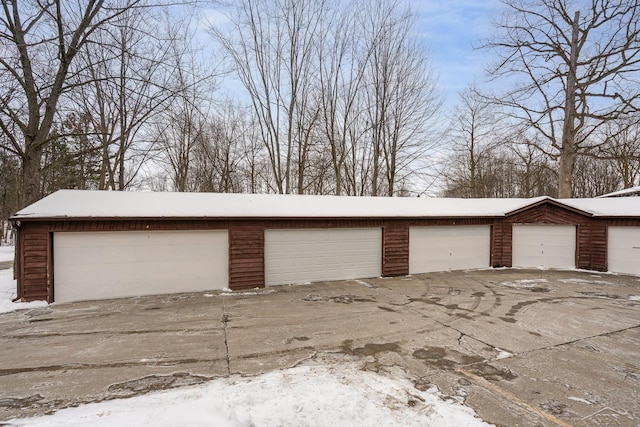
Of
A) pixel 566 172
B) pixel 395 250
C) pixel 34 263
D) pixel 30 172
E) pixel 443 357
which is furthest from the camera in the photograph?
pixel 566 172

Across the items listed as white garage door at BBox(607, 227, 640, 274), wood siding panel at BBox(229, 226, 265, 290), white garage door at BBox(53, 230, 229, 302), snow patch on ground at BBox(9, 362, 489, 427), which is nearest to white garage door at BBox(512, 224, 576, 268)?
white garage door at BBox(607, 227, 640, 274)

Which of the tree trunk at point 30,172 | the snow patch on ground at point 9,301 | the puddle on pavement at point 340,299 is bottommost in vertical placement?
the puddle on pavement at point 340,299

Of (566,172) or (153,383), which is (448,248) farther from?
(153,383)

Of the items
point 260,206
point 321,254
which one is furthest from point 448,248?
point 260,206

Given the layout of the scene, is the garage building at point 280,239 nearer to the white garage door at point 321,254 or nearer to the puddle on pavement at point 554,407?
the white garage door at point 321,254

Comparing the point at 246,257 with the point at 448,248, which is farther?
the point at 448,248

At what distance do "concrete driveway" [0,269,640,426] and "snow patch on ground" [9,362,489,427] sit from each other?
25cm

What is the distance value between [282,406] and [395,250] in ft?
27.3

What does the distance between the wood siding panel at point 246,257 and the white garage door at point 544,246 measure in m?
9.95

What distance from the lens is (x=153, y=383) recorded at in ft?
12.3

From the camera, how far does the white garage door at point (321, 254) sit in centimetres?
954

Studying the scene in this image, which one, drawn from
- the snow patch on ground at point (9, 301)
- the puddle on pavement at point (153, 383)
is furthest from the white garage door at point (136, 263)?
the puddle on pavement at point (153, 383)

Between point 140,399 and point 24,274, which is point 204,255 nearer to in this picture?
point 24,274

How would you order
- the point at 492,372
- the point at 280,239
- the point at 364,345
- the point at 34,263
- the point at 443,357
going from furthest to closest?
the point at 280,239 → the point at 34,263 → the point at 364,345 → the point at 443,357 → the point at 492,372
